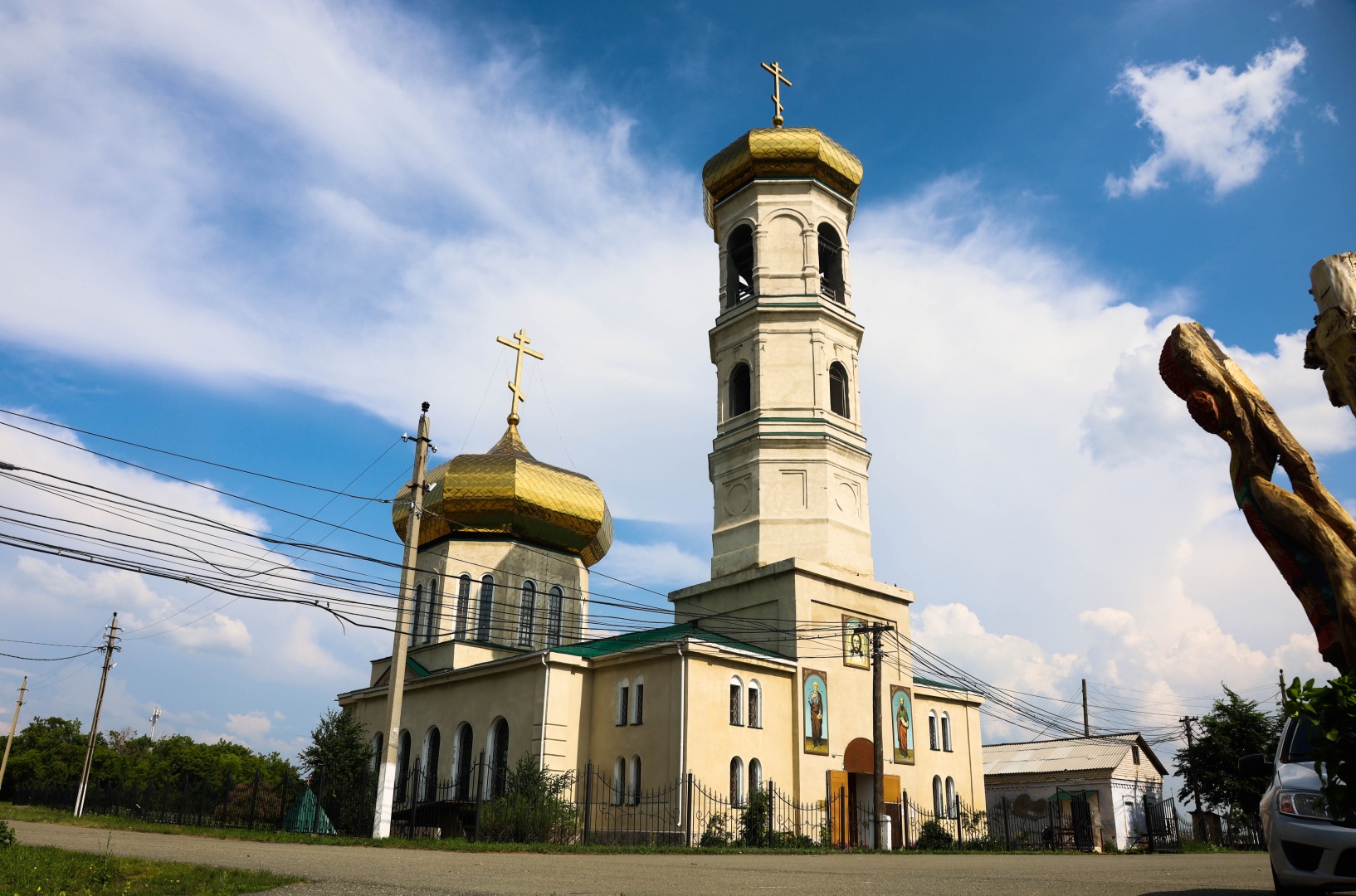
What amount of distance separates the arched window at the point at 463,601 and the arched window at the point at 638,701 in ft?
32.9

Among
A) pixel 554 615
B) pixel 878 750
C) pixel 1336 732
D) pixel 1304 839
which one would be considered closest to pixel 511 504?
pixel 554 615

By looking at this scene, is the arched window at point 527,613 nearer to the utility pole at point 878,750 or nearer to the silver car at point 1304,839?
the utility pole at point 878,750

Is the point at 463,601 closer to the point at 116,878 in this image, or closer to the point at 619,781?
the point at 619,781

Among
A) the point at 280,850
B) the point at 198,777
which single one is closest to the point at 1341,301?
the point at 280,850

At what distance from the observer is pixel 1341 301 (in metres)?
4.80

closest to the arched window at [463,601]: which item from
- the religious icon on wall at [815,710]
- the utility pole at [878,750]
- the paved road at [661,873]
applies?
the religious icon on wall at [815,710]

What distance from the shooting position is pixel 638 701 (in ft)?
76.1

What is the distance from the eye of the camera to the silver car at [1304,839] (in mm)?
5523

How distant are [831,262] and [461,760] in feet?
62.3

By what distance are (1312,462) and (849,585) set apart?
803 inches

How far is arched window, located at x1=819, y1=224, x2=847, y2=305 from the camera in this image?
2997cm

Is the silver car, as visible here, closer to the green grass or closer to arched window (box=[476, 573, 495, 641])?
the green grass

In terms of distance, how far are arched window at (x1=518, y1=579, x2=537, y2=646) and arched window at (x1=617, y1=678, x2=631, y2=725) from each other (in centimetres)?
902

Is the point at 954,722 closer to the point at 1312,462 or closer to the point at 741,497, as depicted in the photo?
the point at 741,497
